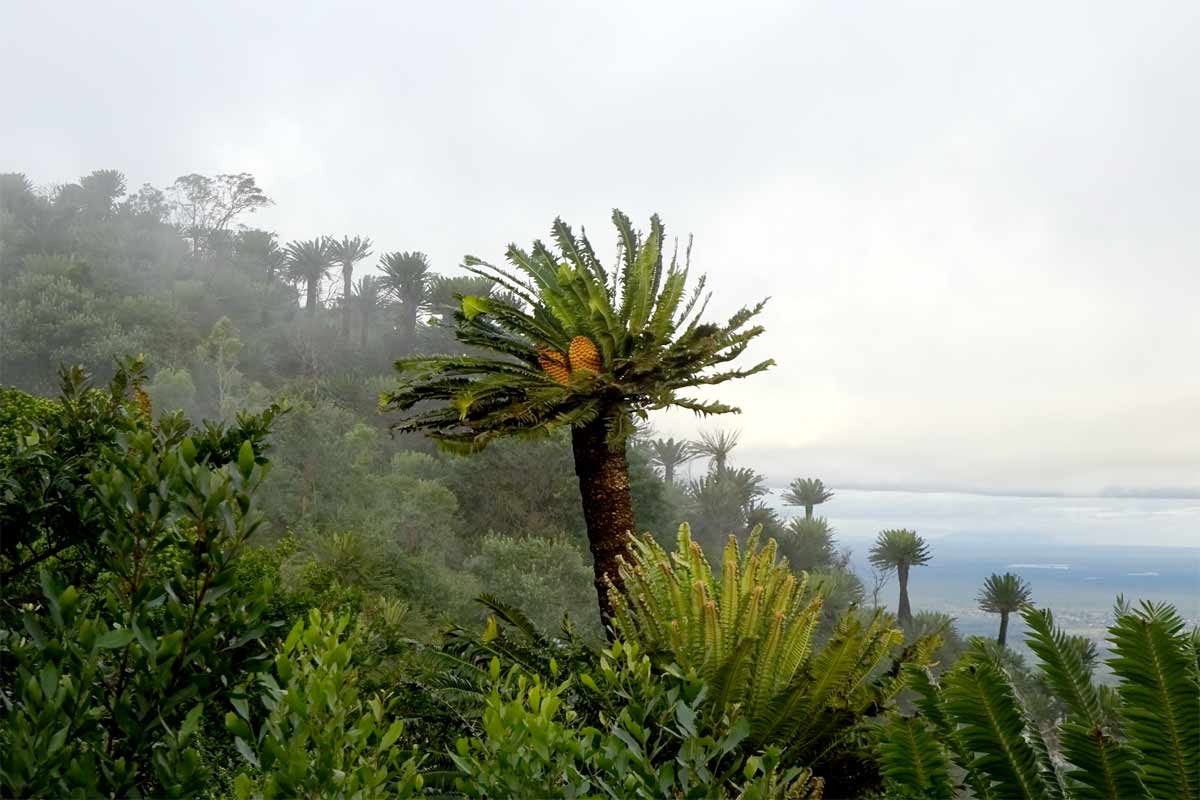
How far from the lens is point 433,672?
17.1 feet

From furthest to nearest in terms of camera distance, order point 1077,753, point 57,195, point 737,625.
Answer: point 57,195, point 737,625, point 1077,753

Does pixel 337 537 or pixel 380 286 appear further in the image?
pixel 380 286

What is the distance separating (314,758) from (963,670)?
2722mm

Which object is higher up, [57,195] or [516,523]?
[57,195]

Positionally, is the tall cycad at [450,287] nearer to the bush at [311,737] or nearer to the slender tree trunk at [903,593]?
the slender tree trunk at [903,593]

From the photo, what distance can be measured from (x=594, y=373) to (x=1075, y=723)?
3845mm

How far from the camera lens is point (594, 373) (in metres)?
6.17

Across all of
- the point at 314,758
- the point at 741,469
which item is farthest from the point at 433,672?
the point at 741,469

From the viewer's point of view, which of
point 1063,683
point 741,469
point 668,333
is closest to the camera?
point 1063,683

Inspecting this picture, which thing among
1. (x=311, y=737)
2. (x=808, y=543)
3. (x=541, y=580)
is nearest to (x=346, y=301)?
(x=808, y=543)

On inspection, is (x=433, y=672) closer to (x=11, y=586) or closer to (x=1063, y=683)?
(x=11, y=586)

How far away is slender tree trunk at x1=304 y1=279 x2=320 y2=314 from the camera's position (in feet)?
129

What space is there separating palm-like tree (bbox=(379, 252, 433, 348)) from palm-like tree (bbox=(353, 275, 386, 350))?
2.18m

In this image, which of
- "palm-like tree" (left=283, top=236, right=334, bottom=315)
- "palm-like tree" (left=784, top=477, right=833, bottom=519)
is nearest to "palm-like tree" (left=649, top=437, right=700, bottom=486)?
"palm-like tree" (left=784, top=477, right=833, bottom=519)
